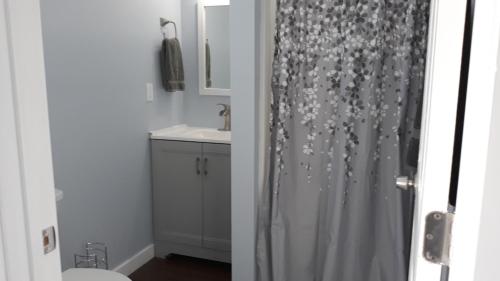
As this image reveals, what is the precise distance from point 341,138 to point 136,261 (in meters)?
1.69

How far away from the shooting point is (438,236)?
665mm

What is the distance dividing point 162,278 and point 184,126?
116 centimetres

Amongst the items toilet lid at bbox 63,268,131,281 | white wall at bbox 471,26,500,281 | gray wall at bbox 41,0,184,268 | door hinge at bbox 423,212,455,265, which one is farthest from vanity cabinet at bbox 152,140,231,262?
white wall at bbox 471,26,500,281

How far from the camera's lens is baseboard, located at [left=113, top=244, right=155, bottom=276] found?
2.71 m

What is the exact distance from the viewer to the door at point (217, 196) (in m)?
2.73

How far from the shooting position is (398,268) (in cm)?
202

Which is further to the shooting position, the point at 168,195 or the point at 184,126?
the point at 184,126

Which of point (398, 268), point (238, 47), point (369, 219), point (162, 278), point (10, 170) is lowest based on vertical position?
point (162, 278)

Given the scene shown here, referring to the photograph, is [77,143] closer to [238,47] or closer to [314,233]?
[238,47]

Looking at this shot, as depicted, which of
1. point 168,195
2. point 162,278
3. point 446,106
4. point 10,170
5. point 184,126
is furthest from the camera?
point 184,126

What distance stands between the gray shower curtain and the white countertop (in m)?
0.71

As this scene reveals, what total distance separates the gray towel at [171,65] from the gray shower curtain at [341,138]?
1091 millimetres

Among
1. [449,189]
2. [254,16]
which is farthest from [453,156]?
[254,16]

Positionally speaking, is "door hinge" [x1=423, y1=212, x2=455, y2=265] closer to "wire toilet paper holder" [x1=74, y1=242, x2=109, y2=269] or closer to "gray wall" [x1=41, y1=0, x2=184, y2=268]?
"gray wall" [x1=41, y1=0, x2=184, y2=268]
